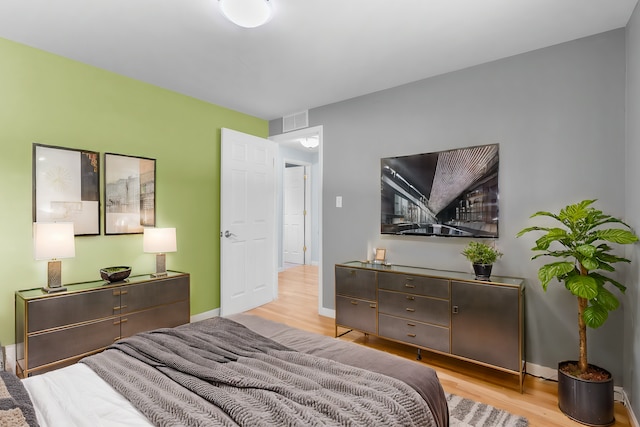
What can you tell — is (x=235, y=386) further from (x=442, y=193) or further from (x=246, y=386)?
(x=442, y=193)

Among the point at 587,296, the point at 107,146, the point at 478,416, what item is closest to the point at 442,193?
the point at 587,296

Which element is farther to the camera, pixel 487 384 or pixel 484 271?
pixel 484 271

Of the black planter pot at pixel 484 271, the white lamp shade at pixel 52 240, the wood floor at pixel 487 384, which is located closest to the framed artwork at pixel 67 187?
the white lamp shade at pixel 52 240

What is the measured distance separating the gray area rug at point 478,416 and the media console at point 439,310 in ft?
1.24

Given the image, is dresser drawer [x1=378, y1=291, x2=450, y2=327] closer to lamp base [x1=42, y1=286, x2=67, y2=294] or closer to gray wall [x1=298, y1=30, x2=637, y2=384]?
gray wall [x1=298, y1=30, x2=637, y2=384]

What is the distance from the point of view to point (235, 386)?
131 centimetres

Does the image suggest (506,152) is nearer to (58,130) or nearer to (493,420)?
(493,420)

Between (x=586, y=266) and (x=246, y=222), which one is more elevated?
(x=246, y=222)

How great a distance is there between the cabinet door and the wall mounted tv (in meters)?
0.56

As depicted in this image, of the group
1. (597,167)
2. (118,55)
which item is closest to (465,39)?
(597,167)

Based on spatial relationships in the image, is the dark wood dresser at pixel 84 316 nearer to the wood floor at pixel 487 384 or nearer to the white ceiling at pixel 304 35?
the wood floor at pixel 487 384

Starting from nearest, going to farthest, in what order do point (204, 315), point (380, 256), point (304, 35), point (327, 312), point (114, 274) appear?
1. point (304, 35)
2. point (114, 274)
3. point (380, 256)
4. point (204, 315)
5. point (327, 312)

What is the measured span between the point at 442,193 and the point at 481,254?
696 millimetres

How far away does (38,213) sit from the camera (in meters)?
2.71
